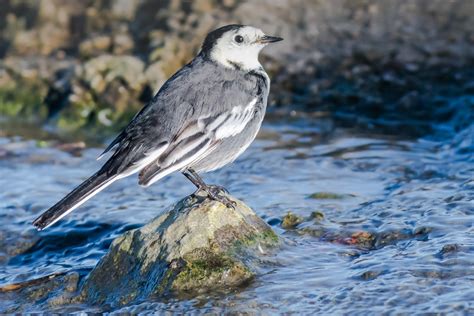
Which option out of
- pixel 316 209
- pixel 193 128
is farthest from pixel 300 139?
pixel 193 128

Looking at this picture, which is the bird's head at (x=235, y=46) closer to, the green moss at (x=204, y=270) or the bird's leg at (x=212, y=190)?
the bird's leg at (x=212, y=190)

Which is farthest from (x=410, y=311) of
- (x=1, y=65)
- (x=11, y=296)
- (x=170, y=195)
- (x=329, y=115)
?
(x=1, y=65)

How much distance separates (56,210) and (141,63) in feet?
16.7

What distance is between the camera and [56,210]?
642 cm

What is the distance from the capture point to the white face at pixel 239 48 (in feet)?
24.6

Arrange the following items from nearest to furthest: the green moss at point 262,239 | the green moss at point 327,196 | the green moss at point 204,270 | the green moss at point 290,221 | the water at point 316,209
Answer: the water at point 316,209
the green moss at point 204,270
the green moss at point 262,239
the green moss at point 290,221
the green moss at point 327,196

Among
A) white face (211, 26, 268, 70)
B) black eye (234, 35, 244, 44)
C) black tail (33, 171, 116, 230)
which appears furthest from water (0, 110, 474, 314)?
black eye (234, 35, 244, 44)

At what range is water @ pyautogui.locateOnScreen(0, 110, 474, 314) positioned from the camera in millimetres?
5855

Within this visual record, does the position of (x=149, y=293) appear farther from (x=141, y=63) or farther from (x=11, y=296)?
(x=141, y=63)

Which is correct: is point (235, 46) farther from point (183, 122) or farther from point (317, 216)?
point (317, 216)

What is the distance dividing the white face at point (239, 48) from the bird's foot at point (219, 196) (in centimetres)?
115

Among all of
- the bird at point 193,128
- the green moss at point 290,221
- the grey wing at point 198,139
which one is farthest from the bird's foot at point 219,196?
the green moss at point 290,221

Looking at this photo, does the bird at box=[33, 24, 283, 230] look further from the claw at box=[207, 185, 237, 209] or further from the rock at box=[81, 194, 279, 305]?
the rock at box=[81, 194, 279, 305]

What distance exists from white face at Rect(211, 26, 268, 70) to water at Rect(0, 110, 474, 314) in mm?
1269
